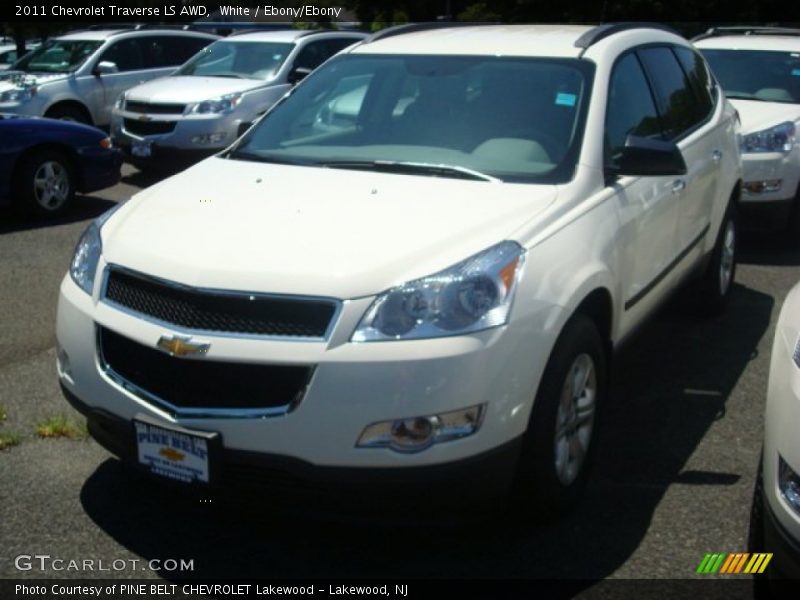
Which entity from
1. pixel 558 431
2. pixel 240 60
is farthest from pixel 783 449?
pixel 240 60

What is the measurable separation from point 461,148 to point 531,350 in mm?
1332

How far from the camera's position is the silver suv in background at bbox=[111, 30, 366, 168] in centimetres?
1134

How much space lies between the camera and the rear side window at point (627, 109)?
4.54 m

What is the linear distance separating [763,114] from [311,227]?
19.7 ft

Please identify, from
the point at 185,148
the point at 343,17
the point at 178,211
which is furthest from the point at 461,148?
the point at 343,17

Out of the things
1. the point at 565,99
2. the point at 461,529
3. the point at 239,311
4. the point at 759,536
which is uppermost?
the point at 565,99

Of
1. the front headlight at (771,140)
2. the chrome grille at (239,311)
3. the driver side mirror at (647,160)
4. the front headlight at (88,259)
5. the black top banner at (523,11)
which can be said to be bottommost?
the black top banner at (523,11)

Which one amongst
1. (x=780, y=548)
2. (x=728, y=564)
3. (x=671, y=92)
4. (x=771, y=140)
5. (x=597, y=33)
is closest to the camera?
(x=780, y=548)

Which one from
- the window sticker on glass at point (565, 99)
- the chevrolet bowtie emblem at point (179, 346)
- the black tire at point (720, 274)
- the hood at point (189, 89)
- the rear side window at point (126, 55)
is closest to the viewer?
the chevrolet bowtie emblem at point (179, 346)

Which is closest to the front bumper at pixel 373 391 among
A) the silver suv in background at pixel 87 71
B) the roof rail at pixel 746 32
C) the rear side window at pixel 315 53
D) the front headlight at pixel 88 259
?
the front headlight at pixel 88 259

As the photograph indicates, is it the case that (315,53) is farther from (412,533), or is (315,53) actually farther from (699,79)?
(412,533)

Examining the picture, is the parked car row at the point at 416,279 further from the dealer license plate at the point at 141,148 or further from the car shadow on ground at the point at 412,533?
the dealer license plate at the point at 141,148

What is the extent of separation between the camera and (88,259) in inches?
154

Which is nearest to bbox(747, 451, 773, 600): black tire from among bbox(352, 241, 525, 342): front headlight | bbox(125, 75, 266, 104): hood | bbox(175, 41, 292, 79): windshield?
bbox(352, 241, 525, 342): front headlight
